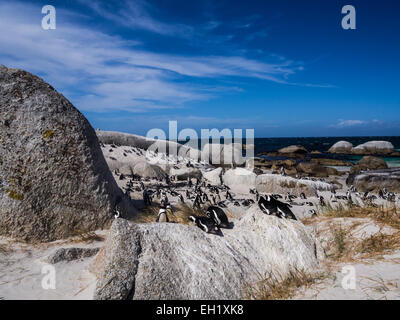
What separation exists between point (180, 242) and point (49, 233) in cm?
337

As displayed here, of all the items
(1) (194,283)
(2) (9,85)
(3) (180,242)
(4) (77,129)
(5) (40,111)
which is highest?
(2) (9,85)

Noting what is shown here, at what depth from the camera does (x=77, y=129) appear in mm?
6203

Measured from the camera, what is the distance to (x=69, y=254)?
4539 millimetres

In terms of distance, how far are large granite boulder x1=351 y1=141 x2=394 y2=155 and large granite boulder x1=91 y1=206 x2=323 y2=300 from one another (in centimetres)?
4783

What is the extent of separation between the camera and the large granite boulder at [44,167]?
5488 mm

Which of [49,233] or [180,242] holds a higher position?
[180,242]

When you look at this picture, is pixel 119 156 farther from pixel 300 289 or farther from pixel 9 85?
pixel 300 289

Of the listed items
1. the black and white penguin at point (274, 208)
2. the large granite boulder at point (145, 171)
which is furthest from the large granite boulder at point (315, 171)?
the black and white penguin at point (274, 208)

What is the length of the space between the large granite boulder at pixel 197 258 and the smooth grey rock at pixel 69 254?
0.68m

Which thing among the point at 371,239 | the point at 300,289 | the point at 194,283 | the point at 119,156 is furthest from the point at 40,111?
→ the point at 119,156

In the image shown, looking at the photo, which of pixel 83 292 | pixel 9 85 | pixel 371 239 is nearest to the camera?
pixel 83 292

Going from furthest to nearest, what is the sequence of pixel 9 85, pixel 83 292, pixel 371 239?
pixel 9 85 < pixel 371 239 < pixel 83 292

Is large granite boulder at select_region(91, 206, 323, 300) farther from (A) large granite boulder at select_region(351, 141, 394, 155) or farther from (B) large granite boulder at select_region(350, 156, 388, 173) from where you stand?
(A) large granite boulder at select_region(351, 141, 394, 155)

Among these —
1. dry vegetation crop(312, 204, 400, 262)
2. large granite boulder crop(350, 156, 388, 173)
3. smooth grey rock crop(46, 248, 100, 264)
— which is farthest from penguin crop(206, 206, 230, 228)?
large granite boulder crop(350, 156, 388, 173)
